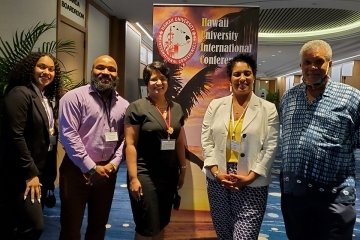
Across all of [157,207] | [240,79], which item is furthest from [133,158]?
[240,79]

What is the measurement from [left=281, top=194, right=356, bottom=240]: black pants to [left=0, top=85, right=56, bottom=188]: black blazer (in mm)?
1396

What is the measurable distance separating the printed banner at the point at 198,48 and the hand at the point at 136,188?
996 mm

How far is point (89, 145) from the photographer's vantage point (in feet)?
6.63

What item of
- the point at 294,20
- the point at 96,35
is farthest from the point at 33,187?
the point at 294,20

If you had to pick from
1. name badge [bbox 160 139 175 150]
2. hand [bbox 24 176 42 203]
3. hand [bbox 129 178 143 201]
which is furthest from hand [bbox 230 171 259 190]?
hand [bbox 24 176 42 203]

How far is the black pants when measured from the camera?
1625 mm

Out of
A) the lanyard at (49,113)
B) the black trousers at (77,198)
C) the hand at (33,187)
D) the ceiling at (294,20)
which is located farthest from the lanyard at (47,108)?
the ceiling at (294,20)

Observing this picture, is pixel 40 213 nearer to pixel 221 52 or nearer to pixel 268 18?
pixel 221 52

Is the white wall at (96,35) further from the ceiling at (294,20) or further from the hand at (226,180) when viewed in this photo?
the hand at (226,180)

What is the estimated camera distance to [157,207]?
2070mm

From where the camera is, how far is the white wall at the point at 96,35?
620cm

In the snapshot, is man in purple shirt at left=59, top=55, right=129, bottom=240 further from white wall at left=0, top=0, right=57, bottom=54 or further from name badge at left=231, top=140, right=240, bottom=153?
white wall at left=0, top=0, right=57, bottom=54

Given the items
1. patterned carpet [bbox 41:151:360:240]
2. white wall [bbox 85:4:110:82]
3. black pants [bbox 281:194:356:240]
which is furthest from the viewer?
white wall [bbox 85:4:110:82]

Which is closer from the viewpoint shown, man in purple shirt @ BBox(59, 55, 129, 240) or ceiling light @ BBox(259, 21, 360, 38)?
man in purple shirt @ BBox(59, 55, 129, 240)
